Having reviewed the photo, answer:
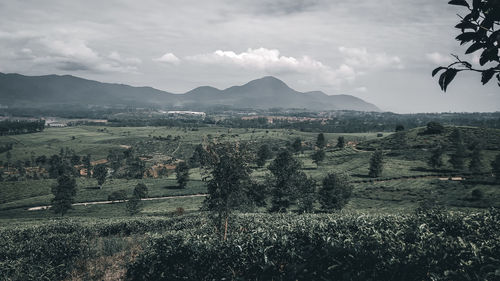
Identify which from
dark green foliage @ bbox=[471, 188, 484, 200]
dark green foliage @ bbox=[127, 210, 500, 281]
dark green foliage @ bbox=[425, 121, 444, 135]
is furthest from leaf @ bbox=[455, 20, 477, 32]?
dark green foliage @ bbox=[425, 121, 444, 135]

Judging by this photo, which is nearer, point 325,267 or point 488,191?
point 325,267

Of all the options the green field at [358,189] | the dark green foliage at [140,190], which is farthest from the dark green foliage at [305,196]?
the dark green foliage at [140,190]

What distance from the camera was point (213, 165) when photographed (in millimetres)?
18000

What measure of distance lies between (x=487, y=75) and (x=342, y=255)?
7.55m

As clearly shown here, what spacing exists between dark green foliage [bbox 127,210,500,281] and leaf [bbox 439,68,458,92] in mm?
5552

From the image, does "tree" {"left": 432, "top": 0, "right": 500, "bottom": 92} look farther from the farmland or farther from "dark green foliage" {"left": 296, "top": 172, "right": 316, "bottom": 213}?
"dark green foliage" {"left": 296, "top": 172, "right": 316, "bottom": 213}

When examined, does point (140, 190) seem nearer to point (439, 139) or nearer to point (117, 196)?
point (117, 196)

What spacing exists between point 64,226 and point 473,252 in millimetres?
38080

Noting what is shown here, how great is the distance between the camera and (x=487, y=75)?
400 cm

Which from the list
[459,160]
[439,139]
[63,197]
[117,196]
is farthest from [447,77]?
[439,139]

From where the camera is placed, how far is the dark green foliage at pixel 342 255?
8.34 m

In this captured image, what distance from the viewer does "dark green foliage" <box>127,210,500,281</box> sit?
8.34 metres

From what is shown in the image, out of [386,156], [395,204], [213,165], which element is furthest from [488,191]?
[213,165]

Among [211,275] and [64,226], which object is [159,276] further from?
[64,226]
